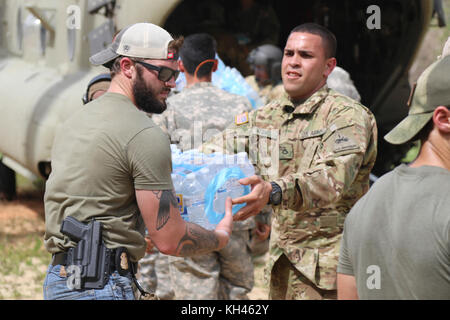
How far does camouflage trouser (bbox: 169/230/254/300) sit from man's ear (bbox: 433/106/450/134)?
3369mm

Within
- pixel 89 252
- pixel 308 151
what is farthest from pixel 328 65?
pixel 89 252

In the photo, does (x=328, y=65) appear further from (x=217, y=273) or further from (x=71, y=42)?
(x=71, y=42)

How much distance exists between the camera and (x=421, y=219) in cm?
198

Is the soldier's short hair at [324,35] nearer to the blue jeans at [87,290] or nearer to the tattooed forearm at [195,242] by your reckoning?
the tattooed forearm at [195,242]

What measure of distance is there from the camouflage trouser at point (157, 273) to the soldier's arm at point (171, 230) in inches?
101

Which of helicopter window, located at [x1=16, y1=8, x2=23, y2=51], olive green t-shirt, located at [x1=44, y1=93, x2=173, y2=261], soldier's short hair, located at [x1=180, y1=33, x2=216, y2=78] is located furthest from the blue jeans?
helicopter window, located at [x1=16, y1=8, x2=23, y2=51]

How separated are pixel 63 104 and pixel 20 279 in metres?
1.76

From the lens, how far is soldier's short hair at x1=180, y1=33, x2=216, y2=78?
5457 millimetres

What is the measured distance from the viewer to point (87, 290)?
2.82 meters

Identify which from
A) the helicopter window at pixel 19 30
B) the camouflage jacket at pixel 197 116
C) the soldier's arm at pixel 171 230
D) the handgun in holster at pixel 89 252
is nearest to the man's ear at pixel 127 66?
the soldier's arm at pixel 171 230

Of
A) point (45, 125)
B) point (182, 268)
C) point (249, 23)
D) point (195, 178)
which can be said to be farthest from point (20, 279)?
point (249, 23)

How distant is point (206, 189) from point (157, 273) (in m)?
2.36

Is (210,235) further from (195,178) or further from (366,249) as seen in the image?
(366,249)

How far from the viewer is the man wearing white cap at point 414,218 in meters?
1.97
